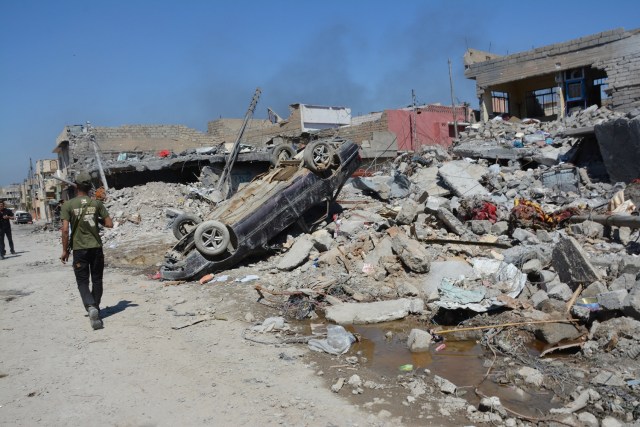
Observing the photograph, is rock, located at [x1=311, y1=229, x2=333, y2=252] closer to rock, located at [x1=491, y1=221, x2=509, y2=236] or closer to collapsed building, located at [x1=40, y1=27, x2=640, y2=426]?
collapsed building, located at [x1=40, y1=27, x2=640, y2=426]

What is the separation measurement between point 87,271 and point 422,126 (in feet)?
72.1

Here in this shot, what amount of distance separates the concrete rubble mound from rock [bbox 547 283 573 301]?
16 millimetres

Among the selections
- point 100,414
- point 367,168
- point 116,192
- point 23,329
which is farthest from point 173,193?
point 100,414

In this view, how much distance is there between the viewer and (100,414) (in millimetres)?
3430

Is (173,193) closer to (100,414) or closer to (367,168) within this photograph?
(367,168)

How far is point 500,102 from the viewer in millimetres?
22359

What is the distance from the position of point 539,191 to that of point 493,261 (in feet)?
15.7

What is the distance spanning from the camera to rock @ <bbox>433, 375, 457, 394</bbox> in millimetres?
3795

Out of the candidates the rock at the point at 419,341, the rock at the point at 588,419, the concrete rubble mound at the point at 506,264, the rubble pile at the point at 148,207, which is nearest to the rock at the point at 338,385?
the concrete rubble mound at the point at 506,264

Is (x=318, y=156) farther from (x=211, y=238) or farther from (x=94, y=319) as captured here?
(x=94, y=319)

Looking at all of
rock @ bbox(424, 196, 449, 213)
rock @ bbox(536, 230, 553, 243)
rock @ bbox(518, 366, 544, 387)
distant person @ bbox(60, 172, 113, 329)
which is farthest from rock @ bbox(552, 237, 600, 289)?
distant person @ bbox(60, 172, 113, 329)

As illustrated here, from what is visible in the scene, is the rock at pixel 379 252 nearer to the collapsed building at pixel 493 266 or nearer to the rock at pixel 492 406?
the collapsed building at pixel 493 266

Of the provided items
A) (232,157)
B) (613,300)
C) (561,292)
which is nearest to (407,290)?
(561,292)

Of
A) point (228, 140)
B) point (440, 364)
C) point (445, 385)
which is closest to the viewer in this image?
point (445, 385)
